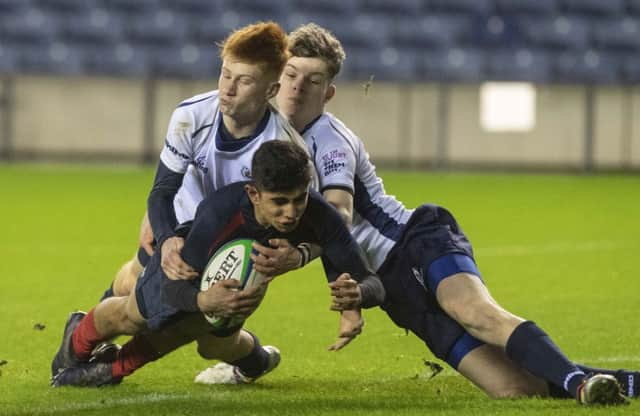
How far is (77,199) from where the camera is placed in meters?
16.4

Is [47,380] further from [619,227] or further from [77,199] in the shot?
[77,199]

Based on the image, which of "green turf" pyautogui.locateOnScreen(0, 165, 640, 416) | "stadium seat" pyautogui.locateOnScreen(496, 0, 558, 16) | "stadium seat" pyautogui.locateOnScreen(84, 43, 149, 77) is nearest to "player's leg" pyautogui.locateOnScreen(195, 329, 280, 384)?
"green turf" pyautogui.locateOnScreen(0, 165, 640, 416)

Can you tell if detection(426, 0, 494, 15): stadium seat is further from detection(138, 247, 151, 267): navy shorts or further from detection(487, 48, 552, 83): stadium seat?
detection(138, 247, 151, 267): navy shorts

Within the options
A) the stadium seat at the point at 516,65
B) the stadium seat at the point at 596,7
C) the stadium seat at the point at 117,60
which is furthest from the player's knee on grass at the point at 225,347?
the stadium seat at the point at 596,7

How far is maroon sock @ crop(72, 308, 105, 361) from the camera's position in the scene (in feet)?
19.9

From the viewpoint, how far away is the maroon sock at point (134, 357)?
605 centimetres

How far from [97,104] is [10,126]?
4.31 ft

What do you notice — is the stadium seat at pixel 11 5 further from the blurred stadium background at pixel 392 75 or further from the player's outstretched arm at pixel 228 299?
the player's outstretched arm at pixel 228 299

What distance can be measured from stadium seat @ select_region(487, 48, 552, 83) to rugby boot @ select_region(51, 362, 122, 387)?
56.6 ft

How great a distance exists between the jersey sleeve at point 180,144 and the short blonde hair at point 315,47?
0.63 meters

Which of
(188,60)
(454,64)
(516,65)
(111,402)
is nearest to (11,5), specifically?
(188,60)

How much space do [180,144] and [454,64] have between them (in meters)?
17.4

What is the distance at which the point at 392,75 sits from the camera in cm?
2283

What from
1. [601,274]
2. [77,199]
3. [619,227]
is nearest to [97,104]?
[77,199]
